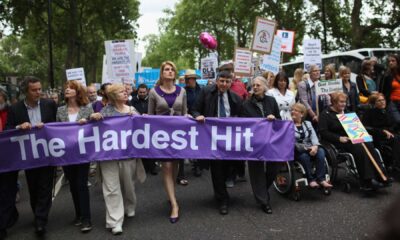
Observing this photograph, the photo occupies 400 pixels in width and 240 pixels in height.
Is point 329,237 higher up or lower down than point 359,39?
lower down

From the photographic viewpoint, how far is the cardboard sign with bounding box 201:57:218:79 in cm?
1265

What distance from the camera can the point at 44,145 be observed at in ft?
15.7

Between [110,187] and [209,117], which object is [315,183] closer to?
[209,117]

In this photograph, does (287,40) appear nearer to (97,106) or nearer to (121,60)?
(121,60)

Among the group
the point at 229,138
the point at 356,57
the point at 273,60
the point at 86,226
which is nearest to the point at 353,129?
the point at 229,138

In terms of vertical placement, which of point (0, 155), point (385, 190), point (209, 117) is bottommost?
point (385, 190)

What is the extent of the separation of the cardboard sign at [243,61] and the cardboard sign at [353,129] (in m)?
3.47

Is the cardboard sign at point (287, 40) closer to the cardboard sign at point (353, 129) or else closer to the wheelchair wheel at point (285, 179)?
the cardboard sign at point (353, 129)

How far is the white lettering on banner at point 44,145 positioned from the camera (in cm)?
475

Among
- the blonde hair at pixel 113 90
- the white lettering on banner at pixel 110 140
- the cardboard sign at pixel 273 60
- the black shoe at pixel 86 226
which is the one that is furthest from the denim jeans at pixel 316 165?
the cardboard sign at pixel 273 60

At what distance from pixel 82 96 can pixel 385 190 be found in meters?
4.47

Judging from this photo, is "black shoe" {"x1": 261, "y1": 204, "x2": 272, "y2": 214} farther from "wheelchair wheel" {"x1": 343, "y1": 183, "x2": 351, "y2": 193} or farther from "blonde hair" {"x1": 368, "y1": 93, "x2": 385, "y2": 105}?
"blonde hair" {"x1": 368, "y1": 93, "x2": 385, "y2": 105}

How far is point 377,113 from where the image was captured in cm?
648

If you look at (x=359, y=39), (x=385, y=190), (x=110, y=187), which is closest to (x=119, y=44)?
(x=110, y=187)
